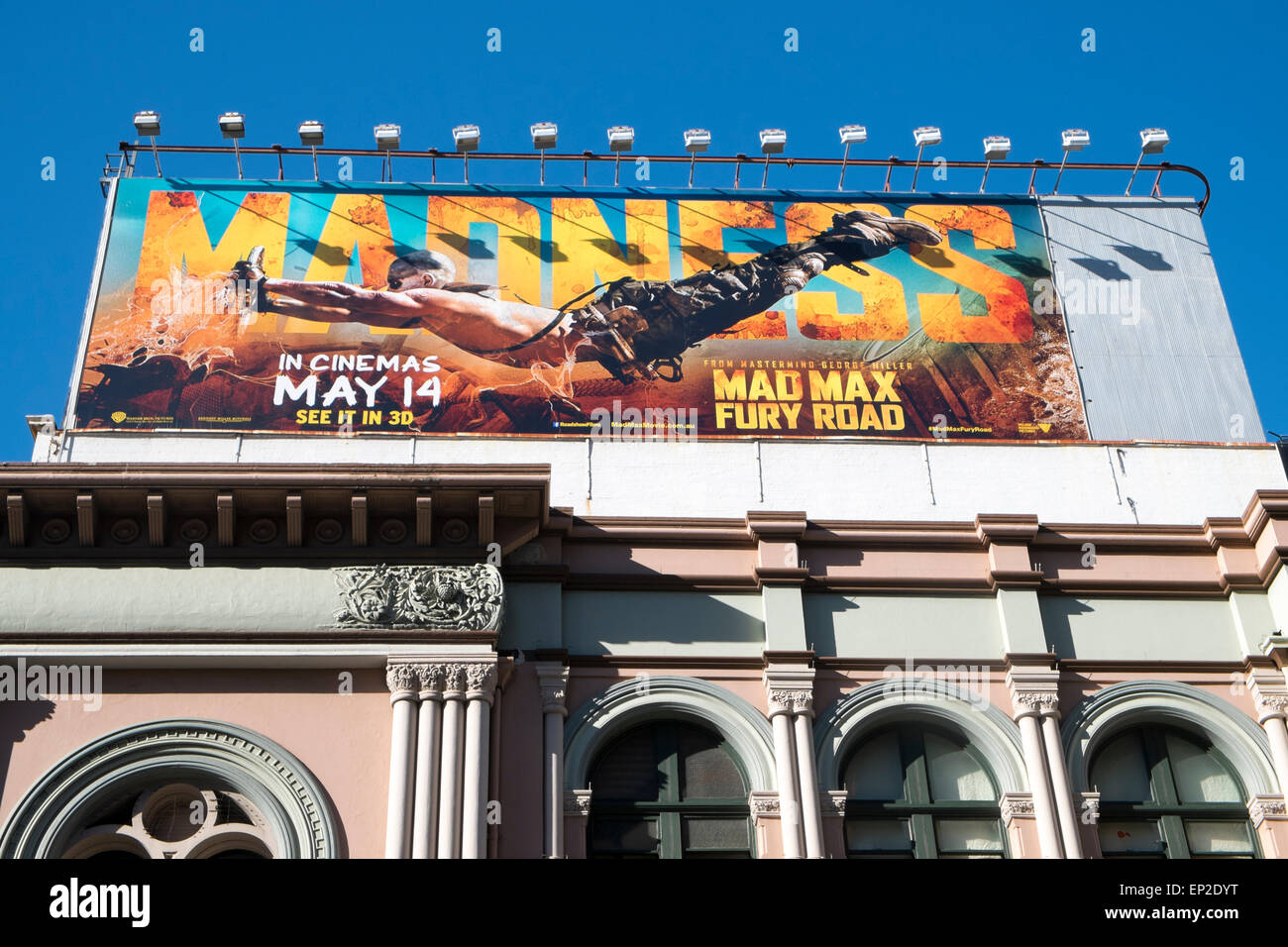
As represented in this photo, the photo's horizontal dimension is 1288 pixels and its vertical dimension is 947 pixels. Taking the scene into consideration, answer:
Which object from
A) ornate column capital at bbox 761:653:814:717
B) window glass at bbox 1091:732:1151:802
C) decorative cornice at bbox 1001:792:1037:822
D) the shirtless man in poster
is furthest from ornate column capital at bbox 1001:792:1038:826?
the shirtless man in poster

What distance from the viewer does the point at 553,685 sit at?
19.9 metres

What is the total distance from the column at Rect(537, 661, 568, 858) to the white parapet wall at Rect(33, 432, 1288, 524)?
342 centimetres

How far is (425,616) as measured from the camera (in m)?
19.8

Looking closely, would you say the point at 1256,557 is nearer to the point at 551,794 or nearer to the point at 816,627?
the point at 816,627

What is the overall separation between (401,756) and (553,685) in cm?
210

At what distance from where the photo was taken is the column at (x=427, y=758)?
716 inches

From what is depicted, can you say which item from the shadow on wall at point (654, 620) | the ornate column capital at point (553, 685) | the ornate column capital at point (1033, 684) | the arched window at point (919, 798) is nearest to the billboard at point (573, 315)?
the shadow on wall at point (654, 620)

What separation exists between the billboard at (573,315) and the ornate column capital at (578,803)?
243 inches

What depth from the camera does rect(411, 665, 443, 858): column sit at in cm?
1819

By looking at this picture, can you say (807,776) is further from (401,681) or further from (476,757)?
(401,681)

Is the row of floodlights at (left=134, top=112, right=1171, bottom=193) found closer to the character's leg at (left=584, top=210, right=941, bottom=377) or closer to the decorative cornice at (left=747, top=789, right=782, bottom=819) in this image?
the character's leg at (left=584, top=210, right=941, bottom=377)
